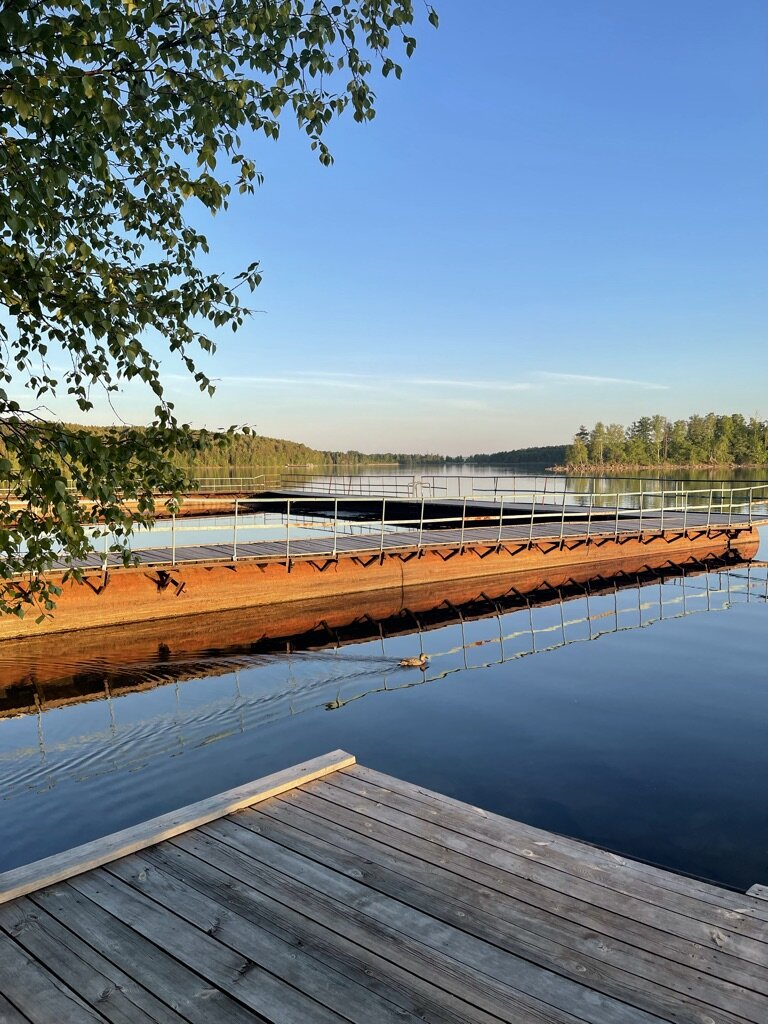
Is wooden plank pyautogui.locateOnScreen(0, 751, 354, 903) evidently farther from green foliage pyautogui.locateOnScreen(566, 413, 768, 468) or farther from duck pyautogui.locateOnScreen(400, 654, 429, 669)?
green foliage pyautogui.locateOnScreen(566, 413, 768, 468)

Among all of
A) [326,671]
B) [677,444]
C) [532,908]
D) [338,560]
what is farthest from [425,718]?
[677,444]

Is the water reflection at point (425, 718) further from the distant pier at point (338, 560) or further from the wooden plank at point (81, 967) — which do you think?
the wooden plank at point (81, 967)

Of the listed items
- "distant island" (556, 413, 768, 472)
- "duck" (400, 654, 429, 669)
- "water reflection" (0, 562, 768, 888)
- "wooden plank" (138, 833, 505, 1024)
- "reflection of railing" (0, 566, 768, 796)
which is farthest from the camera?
"distant island" (556, 413, 768, 472)

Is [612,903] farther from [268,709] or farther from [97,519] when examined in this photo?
[268,709]

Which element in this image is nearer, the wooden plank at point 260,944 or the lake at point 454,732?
the wooden plank at point 260,944

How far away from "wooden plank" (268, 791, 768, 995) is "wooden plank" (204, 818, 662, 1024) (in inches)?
7.9

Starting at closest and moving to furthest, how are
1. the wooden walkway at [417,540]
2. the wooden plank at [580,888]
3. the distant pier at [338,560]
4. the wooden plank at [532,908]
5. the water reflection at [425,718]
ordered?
the wooden plank at [532,908], the wooden plank at [580,888], the water reflection at [425,718], the distant pier at [338,560], the wooden walkway at [417,540]

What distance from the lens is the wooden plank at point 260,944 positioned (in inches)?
100

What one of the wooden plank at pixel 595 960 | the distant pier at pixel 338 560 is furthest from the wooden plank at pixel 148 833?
the distant pier at pixel 338 560

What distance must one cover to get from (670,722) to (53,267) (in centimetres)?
858

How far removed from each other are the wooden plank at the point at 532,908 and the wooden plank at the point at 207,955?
857 millimetres

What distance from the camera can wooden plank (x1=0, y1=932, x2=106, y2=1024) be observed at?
2.47 meters

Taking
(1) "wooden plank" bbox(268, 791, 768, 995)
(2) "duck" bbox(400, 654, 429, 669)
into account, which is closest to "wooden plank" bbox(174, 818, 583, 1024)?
(1) "wooden plank" bbox(268, 791, 768, 995)

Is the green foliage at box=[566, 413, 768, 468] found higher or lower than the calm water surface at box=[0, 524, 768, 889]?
higher
